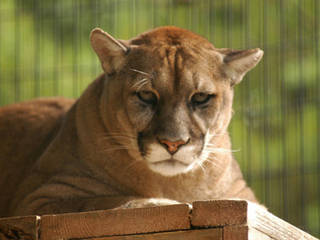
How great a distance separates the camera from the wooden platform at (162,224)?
10.3 feet

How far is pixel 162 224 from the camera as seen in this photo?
129 inches

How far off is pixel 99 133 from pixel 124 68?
1.58ft

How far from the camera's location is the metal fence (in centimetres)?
866

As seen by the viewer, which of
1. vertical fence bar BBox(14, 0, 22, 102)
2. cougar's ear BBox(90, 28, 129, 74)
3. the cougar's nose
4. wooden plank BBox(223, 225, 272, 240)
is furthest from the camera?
vertical fence bar BBox(14, 0, 22, 102)

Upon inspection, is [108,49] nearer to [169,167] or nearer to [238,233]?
[169,167]

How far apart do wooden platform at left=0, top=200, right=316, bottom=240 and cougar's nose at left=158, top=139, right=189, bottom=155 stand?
3.29 feet

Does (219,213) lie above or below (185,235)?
above

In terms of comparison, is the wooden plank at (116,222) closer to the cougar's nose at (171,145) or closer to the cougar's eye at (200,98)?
the cougar's nose at (171,145)

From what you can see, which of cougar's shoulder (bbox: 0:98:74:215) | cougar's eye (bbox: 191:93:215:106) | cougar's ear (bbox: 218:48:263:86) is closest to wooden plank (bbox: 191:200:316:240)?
cougar's eye (bbox: 191:93:215:106)

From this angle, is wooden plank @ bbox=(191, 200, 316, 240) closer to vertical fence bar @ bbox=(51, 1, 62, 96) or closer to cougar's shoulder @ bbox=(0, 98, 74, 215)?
cougar's shoulder @ bbox=(0, 98, 74, 215)

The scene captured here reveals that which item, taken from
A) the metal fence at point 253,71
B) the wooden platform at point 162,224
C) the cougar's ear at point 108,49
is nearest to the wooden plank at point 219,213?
the wooden platform at point 162,224

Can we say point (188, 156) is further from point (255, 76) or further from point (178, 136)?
point (255, 76)

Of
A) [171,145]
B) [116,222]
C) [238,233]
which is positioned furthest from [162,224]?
[171,145]

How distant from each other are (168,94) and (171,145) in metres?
0.36
